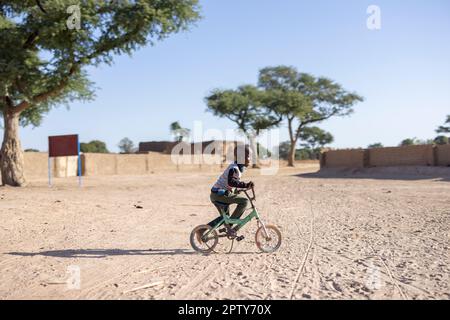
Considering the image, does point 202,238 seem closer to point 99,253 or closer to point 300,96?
point 99,253

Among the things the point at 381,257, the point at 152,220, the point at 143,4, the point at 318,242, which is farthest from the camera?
the point at 143,4

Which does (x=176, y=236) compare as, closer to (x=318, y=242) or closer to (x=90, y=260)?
(x=90, y=260)

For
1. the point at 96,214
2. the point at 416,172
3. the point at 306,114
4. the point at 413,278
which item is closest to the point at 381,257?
the point at 413,278

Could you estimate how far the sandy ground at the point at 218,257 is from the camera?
183 inches

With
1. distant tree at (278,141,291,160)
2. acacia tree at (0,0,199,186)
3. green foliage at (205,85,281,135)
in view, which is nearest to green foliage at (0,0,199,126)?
acacia tree at (0,0,199,186)

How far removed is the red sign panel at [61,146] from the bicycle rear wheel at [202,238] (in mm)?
15908

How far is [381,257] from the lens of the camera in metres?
6.06

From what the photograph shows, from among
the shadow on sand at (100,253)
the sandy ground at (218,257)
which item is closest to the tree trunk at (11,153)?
the sandy ground at (218,257)

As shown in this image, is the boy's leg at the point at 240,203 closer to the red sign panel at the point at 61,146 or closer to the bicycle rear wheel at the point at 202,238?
the bicycle rear wheel at the point at 202,238

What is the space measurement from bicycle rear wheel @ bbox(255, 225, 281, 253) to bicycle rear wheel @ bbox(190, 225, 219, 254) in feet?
2.16

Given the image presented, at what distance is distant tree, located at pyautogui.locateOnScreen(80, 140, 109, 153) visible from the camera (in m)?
70.5

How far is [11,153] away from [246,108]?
35780 mm
